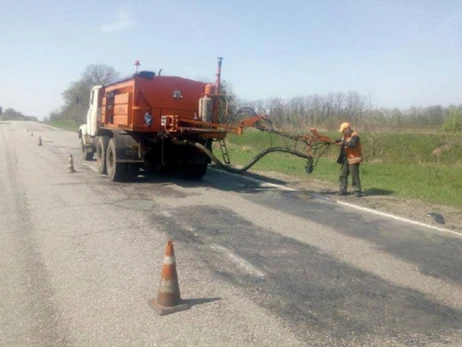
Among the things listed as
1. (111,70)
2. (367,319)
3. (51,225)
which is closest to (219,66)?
(51,225)

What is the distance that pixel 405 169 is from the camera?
16.9m

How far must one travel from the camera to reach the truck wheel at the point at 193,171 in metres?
12.5

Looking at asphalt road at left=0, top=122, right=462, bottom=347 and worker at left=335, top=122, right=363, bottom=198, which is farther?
worker at left=335, top=122, right=363, bottom=198

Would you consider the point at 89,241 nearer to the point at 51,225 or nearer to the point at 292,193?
the point at 51,225

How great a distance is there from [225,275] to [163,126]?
681cm

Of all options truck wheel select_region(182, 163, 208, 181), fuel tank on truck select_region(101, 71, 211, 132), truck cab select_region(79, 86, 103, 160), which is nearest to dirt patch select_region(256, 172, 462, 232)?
truck wheel select_region(182, 163, 208, 181)

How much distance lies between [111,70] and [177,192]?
70178mm


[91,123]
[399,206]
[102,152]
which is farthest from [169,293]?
[91,123]

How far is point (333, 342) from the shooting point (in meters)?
3.56

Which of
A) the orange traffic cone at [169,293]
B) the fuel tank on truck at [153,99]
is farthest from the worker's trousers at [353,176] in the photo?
the orange traffic cone at [169,293]

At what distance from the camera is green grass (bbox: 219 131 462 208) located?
11.7 metres

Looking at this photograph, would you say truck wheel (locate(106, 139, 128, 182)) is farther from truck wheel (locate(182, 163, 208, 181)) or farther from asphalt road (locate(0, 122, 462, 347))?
asphalt road (locate(0, 122, 462, 347))

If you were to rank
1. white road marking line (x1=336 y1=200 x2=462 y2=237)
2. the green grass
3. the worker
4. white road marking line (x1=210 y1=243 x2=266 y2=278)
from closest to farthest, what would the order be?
white road marking line (x1=210 y1=243 x2=266 y2=278), white road marking line (x1=336 y1=200 x2=462 y2=237), the worker, the green grass

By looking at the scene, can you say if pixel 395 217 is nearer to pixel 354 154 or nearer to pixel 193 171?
pixel 354 154
